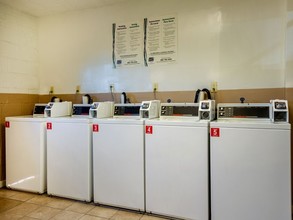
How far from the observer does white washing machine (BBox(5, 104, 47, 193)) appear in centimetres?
336

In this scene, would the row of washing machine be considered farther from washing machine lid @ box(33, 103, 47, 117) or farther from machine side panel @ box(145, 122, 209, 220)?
washing machine lid @ box(33, 103, 47, 117)

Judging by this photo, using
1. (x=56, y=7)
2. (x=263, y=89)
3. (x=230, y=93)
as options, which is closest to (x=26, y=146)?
(x=56, y=7)

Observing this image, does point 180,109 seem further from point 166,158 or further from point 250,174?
point 250,174

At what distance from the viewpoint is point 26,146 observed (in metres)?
3.43

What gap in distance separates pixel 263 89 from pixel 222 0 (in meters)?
1.29

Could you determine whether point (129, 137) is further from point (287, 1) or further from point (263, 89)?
point (287, 1)

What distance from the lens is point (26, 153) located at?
3439 millimetres

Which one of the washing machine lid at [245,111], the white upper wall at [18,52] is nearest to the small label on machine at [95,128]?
the washing machine lid at [245,111]

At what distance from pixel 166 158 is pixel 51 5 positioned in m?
3.02

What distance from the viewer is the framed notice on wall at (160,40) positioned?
3461 mm

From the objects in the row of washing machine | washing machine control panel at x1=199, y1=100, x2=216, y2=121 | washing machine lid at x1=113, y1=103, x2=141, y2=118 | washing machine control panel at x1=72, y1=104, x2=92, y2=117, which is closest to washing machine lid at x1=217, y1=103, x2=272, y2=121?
the row of washing machine

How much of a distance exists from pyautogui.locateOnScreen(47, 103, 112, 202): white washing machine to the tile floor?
0.12 meters

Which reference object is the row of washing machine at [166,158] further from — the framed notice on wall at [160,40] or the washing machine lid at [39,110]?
the framed notice on wall at [160,40]

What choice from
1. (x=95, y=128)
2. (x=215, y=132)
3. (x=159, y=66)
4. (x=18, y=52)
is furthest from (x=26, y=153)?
(x=215, y=132)
